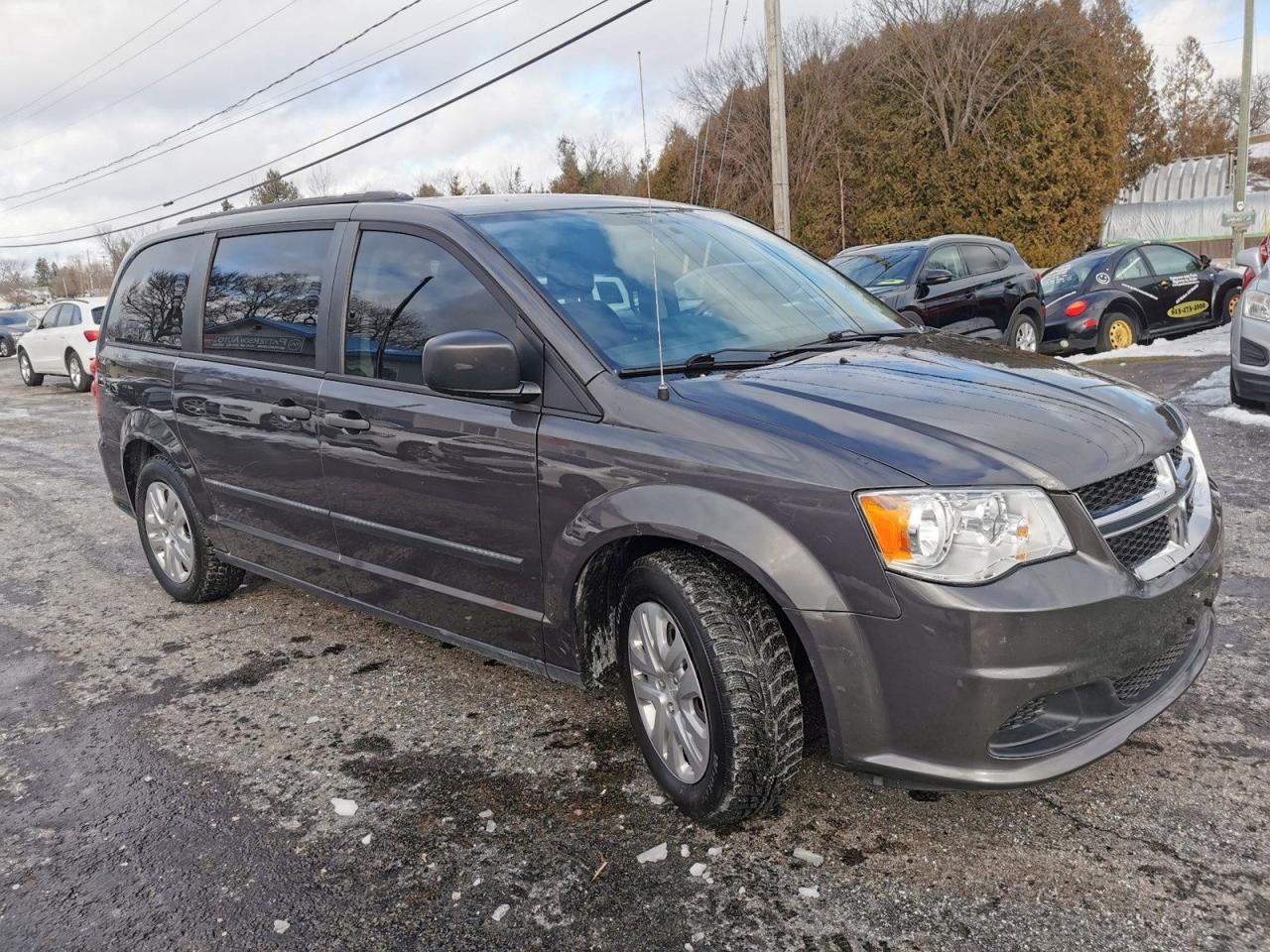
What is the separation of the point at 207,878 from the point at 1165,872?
2.51 metres

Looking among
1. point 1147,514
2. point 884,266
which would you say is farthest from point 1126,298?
point 1147,514

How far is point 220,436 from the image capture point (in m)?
4.49

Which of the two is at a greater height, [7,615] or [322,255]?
[322,255]

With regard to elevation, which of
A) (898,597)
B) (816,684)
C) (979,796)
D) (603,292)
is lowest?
(979,796)

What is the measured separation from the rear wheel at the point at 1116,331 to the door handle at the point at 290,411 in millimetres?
11834

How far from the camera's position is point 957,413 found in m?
2.68

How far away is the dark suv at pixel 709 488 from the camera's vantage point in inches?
95.3

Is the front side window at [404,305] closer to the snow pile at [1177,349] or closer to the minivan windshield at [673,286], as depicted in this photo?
the minivan windshield at [673,286]

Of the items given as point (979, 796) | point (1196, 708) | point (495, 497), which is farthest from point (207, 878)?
point (1196, 708)

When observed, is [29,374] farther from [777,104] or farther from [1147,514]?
[1147,514]

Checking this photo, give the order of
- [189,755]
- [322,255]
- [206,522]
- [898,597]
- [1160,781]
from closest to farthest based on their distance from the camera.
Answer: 1. [898,597]
2. [1160,781]
3. [189,755]
4. [322,255]
5. [206,522]

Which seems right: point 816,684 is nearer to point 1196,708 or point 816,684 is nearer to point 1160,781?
point 1160,781

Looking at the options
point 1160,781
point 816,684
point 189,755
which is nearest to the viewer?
point 816,684

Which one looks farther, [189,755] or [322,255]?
[322,255]
